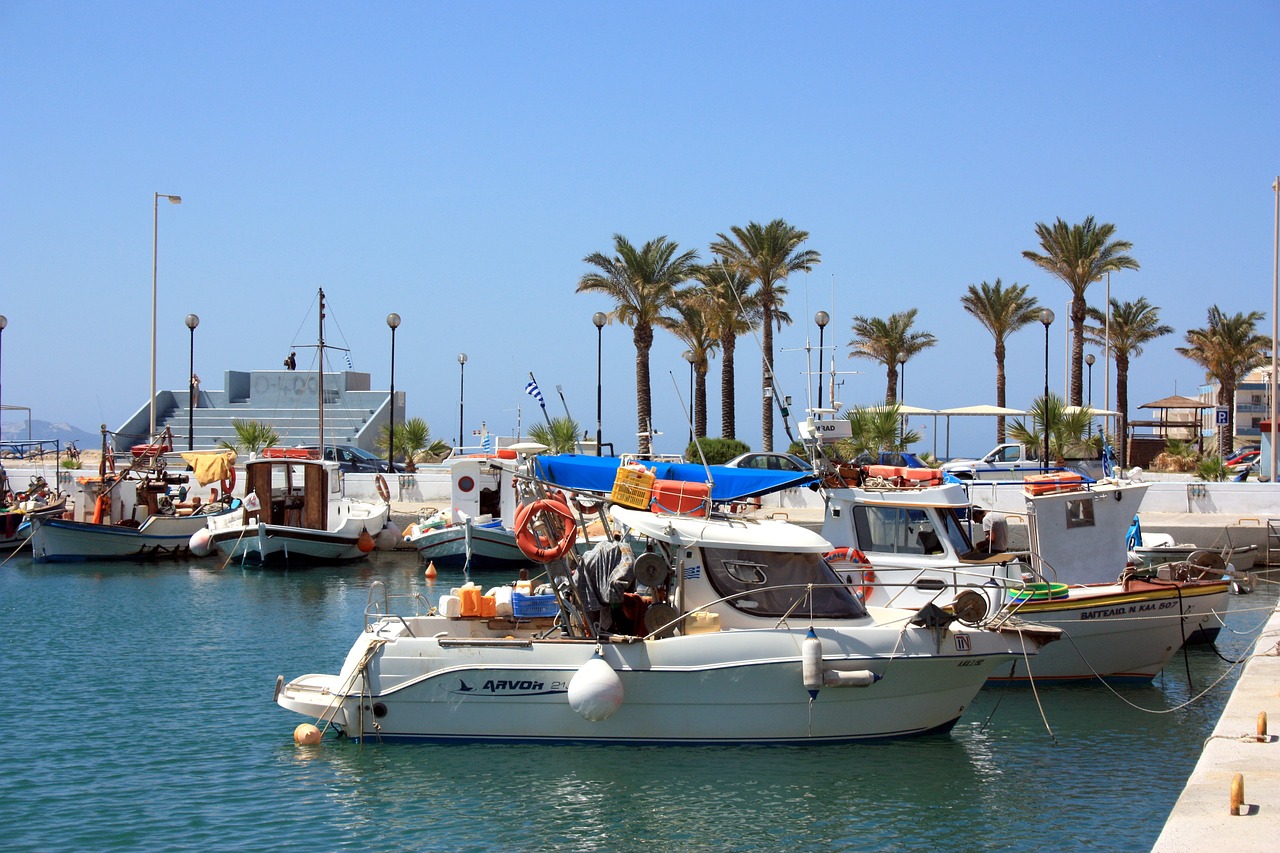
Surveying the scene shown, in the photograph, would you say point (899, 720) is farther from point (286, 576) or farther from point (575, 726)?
point (286, 576)

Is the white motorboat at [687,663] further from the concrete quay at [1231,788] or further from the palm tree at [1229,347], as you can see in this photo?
the palm tree at [1229,347]

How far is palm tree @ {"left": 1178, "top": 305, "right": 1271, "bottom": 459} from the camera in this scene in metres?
60.8

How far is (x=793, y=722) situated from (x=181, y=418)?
181 ft

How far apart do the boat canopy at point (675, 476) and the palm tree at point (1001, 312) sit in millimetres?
40921

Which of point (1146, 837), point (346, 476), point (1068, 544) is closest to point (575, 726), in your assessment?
point (1146, 837)

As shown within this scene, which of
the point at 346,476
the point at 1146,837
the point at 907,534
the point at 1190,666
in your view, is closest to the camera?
the point at 1146,837

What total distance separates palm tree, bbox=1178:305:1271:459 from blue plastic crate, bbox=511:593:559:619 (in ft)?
178

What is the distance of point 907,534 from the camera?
16.6 m

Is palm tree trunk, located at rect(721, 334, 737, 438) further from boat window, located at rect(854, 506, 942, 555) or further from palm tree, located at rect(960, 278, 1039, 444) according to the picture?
boat window, located at rect(854, 506, 942, 555)

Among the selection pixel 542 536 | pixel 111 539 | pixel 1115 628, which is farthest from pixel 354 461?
pixel 1115 628

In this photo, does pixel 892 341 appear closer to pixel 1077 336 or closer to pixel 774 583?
pixel 1077 336

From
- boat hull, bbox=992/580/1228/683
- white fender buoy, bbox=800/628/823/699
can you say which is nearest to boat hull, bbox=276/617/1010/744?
white fender buoy, bbox=800/628/823/699

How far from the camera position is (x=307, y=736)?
42.5 ft

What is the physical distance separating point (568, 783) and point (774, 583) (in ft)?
9.65
